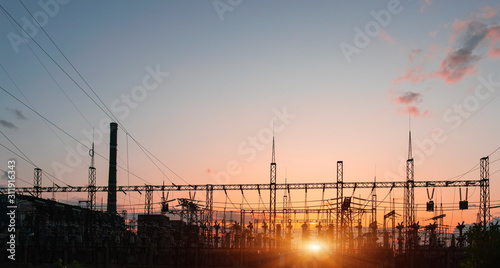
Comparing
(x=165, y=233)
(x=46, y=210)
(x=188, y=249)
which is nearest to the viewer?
(x=188, y=249)

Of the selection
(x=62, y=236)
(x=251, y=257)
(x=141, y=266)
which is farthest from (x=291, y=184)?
(x=62, y=236)

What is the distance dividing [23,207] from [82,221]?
15.5 meters

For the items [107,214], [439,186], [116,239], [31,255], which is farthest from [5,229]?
[439,186]

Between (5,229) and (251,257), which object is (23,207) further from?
(251,257)

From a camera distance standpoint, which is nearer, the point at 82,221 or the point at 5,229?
the point at 5,229

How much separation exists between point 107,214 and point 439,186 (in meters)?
48.8

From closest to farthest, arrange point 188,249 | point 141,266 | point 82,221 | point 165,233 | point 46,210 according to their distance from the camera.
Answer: point 141,266 → point 188,249 → point 46,210 → point 82,221 → point 165,233

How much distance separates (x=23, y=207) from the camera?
4906cm

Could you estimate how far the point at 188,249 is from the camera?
153ft

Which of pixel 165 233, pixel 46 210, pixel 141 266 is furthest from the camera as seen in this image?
pixel 165 233

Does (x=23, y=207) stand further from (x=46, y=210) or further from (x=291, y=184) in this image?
(x=291, y=184)

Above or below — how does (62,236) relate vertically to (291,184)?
below

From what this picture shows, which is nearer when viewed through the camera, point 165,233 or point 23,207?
point 23,207

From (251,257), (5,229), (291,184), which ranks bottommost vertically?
(251,257)
